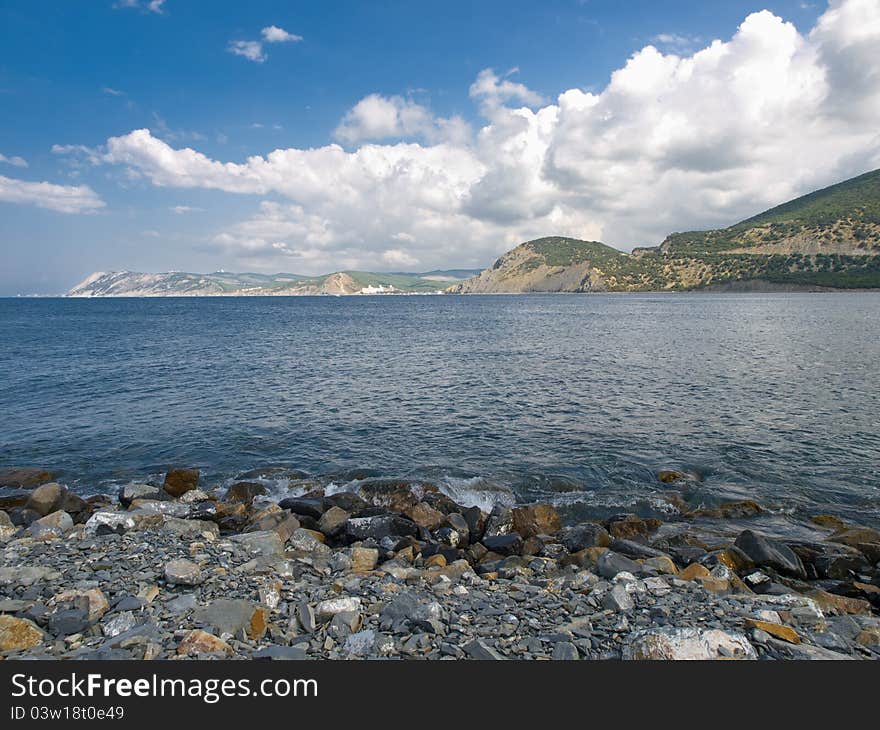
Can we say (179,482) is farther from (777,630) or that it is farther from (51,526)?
(777,630)

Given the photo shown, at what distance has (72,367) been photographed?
47.2m

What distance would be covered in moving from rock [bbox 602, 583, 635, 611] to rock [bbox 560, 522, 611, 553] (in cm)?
426

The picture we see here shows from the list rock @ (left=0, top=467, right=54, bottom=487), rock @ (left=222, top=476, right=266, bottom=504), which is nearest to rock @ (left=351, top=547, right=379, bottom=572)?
rock @ (left=222, top=476, right=266, bottom=504)

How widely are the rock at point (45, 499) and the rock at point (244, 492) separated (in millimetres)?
5460

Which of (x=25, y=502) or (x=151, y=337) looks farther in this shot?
(x=151, y=337)

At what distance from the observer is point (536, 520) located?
16188mm

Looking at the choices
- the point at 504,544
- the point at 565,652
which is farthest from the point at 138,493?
the point at 565,652

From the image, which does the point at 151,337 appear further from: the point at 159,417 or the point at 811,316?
the point at 811,316

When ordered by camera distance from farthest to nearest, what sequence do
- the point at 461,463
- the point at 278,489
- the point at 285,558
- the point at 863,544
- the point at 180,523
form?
the point at 461,463
the point at 278,489
the point at 180,523
the point at 863,544
the point at 285,558

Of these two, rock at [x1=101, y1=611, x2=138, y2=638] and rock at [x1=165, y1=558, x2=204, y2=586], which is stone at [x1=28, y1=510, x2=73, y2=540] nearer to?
rock at [x1=165, y1=558, x2=204, y2=586]

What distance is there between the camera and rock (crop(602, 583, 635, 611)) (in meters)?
9.41

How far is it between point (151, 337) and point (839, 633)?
84.6 meters

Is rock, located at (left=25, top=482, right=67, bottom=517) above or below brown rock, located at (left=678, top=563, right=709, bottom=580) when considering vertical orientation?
above
